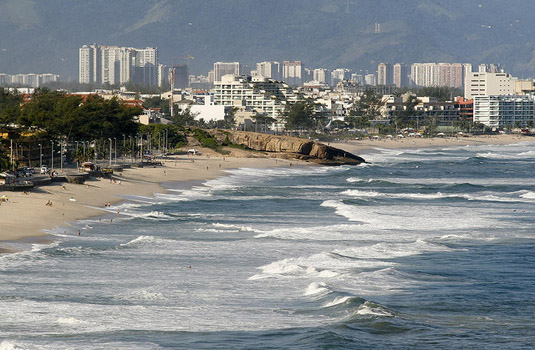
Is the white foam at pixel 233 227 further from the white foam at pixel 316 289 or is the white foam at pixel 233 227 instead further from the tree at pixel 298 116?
the tree at pixel 298 116

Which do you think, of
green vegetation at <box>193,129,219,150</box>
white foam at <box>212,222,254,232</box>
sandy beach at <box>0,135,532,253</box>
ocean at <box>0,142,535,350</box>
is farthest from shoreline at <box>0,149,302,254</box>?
green vegetation at <box>193,129,219,150</box>

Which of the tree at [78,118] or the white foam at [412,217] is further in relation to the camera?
the tree at [78,118]

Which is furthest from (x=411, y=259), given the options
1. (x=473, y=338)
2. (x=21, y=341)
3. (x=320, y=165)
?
(x=320, y=165)

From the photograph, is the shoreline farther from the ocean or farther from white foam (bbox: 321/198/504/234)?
white foam (bbox: 321/198/504/234)

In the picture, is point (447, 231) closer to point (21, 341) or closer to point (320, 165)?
point (21, 341)

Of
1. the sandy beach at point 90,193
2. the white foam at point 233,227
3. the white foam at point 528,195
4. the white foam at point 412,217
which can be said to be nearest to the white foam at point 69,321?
the sandy beach at point 90,193

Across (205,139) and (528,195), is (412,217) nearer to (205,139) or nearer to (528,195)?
(528,195)

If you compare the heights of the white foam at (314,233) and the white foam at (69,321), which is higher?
the white foam at (314,233)

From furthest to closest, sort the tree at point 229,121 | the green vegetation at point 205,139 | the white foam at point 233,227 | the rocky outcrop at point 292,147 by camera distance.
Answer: the tree at point 229,121 < the green vegetation at point 205,139 < the rocky outcrop at point 292,147 < the white foam at point 233,227
